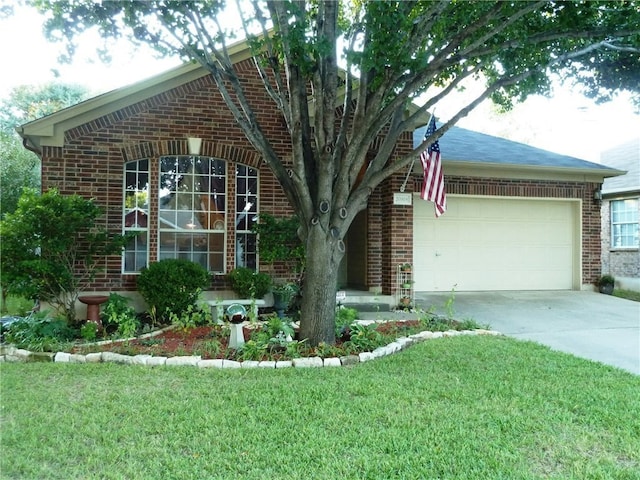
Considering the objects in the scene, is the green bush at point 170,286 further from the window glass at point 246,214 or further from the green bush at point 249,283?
the window glass at point 246,214

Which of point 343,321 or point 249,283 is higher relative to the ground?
point 249,283

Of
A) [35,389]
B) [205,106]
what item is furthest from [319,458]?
[205,106]

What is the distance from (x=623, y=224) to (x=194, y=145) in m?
12.8

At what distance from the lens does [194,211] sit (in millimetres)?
9156

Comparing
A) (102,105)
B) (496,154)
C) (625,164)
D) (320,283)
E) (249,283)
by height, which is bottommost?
(249,283)

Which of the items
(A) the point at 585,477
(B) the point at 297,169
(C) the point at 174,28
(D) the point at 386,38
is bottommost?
(A) the point at 585,477

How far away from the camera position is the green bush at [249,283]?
8.75m

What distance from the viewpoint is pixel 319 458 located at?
3.22 m

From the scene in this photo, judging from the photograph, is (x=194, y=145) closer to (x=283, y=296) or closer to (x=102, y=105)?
(x=102, y=105)

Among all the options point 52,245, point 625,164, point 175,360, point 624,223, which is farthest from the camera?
point 625,164

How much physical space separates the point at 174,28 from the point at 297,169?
221cm

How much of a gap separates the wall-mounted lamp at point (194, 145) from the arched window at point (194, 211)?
0.57ft

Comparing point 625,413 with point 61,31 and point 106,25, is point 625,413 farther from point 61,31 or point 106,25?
point 61,31

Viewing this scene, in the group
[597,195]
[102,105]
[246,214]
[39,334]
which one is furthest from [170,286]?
[597,195]
